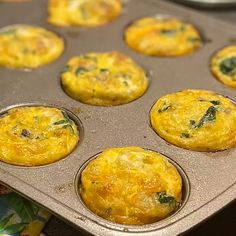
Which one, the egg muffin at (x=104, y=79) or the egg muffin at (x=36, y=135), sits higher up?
the egg muffin at (x=104, y=79)

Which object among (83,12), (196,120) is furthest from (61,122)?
(83,12)

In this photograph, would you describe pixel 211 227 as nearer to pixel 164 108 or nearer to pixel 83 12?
pixel 164 108

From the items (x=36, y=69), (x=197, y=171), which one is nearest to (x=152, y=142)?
(x=197, y=171)

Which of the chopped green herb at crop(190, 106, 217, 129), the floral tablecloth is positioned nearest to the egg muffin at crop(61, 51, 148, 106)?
the chopped green herb at crop(190, 106, 217, 129)

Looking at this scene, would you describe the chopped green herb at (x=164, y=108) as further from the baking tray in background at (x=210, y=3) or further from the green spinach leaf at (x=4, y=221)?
the baking tray in background at (x=210, y=3)

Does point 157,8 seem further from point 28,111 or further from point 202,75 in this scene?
point 28,111

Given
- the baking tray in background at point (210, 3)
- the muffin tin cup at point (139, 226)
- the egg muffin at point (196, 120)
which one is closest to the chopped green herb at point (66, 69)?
the egg muffin at point (196, 120)
